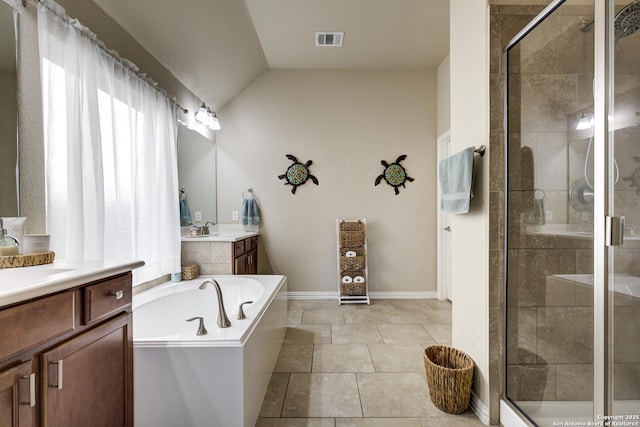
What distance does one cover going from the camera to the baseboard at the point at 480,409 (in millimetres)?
1547

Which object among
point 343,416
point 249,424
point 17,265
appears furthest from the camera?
point 343,416

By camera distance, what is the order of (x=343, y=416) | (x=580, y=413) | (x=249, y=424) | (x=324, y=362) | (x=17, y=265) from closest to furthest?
(x=17, y=265) < (x=580, y=413) < (x=249, y=424) < (x=343, y=416) < (x=324, y=362)

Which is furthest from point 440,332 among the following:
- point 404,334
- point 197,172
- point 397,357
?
point 197,172

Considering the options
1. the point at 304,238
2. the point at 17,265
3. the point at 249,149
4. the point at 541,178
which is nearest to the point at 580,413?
the point at 541,178

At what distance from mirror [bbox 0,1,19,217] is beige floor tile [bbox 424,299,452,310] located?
351cm

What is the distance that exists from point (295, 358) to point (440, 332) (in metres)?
1.36

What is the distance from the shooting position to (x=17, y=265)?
1.05 meters

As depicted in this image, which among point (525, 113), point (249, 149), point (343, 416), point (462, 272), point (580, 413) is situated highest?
point (249, 149)

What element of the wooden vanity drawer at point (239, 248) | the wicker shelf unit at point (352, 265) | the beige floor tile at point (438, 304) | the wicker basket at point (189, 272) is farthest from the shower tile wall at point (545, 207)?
the wicker basket at point (189, 272)

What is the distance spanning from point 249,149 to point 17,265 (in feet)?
9.20

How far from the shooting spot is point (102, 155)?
167cm

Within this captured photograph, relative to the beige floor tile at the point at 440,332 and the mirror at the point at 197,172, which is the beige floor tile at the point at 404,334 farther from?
the mirror at the point at 197,172

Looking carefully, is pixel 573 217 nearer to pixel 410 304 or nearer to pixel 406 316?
pixel 406 316

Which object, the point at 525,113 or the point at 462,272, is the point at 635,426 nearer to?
the point at 462,272
